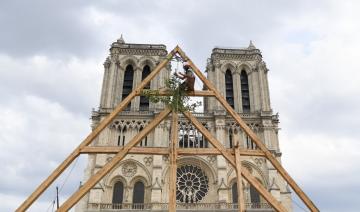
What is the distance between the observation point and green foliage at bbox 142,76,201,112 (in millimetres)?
11133

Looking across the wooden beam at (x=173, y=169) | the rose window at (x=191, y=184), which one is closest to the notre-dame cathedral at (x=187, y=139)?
the rose window at (x=191, y=184)

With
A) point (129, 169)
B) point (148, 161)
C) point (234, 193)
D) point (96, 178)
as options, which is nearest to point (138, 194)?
point (129, 169)

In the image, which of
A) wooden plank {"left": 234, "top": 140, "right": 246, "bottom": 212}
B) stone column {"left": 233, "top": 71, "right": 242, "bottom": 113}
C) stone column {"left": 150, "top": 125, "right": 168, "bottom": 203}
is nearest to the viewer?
wooden plank {"left": 234, "top": 140, "right": 246, "bottom": 212}

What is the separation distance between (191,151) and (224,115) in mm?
20657

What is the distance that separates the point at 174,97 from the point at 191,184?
62.6 ft

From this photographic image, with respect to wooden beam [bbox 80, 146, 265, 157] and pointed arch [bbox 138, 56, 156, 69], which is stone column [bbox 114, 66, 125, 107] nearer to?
pointed arch [bbox 138, 56, 156, 69]

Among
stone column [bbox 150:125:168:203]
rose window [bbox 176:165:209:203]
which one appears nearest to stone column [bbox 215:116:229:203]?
rose window [bbox 176:165:209:203]

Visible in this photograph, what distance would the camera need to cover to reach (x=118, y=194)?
28.5 metres

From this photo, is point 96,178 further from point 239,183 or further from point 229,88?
point 229,88

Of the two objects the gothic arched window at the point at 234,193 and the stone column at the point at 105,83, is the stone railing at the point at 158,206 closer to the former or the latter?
the gothic arched window at the point at 234,193

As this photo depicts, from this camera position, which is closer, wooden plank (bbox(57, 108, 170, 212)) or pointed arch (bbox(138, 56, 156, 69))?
wooden plank (bbox(57, 108, 170, 212))

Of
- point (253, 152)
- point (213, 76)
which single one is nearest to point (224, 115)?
point (213, 76)

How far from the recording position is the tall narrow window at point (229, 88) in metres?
34.1

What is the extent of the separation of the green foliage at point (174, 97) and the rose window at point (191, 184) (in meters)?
18.3
